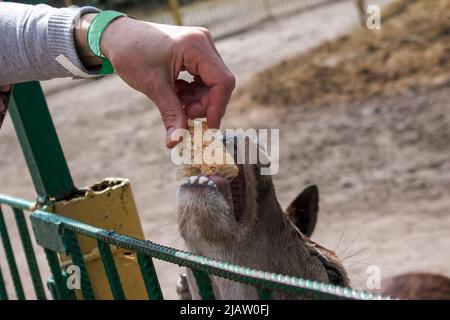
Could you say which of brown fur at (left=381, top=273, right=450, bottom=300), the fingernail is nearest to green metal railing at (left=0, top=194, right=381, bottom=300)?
the fingernail

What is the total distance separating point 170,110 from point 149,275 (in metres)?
0.50

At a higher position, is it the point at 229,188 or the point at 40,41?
the point at 40,41

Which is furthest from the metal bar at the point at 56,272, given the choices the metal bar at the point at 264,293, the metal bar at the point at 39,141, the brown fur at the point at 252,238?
the metal bar at the point at 264,293

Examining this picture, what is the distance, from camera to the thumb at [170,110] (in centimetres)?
169

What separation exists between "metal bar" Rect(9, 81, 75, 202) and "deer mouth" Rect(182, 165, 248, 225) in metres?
0.89

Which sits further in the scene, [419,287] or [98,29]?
[419,287]

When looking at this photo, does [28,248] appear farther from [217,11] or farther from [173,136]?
[217,11]

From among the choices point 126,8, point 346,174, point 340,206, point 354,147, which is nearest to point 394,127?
point 354,147

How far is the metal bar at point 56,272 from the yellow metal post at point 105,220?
0.17 ft

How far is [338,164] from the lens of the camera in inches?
295

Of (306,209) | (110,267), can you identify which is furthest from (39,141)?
(306,209)

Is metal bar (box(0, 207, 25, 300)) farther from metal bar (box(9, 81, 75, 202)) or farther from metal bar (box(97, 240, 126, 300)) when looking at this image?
metal bar (box(97, 240, 126, 300))

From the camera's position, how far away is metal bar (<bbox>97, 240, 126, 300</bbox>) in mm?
2195

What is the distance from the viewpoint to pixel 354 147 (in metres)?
7.76
